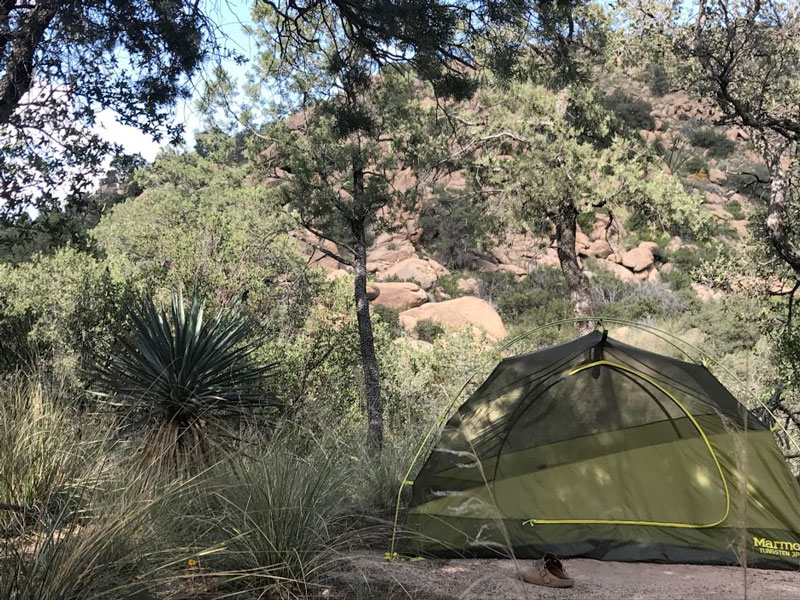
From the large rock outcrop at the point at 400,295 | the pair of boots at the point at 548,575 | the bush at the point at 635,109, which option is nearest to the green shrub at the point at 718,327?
the large rock outcrop at the point at 400,295

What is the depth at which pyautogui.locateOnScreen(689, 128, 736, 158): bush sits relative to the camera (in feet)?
156

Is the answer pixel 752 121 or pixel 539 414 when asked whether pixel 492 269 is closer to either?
pixel 752 121

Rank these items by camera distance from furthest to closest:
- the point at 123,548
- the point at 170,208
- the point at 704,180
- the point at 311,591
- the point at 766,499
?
the point at 704,180 → the point at 170,208 → the point at 766,499 → the point at 311,591 → the point at 123,548

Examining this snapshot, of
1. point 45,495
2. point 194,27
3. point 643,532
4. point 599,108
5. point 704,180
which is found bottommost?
point 643,532

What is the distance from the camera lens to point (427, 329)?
2542 cm

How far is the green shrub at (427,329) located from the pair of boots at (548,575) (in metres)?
20.6

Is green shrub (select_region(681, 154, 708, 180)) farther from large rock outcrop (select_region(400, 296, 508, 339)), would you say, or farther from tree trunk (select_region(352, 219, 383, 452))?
tree trunk (select_region(352, 219, 383, 452))

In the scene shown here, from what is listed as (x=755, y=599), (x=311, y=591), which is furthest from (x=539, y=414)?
(x=311, y=591)

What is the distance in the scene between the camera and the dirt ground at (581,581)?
3.79 meters

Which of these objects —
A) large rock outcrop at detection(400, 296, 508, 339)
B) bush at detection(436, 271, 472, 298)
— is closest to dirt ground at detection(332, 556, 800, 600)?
large rock outcrop at detection(400, 296, 508, 339)

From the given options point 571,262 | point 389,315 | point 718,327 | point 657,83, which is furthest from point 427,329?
point 657,83

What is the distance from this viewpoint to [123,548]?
9.73ft

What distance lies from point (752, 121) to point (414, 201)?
263 inches

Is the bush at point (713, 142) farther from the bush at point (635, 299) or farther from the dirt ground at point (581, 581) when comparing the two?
Result: the dirt ground at point (581, 581)
